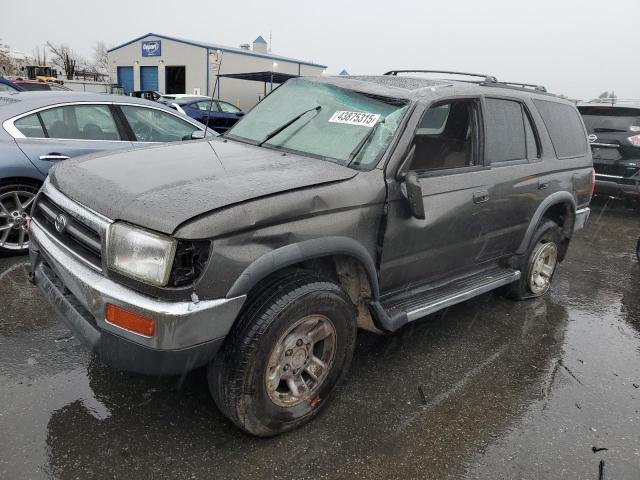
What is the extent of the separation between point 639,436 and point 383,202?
2003 mm

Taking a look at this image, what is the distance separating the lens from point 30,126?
4.62 meters

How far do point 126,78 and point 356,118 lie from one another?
36.8 meters

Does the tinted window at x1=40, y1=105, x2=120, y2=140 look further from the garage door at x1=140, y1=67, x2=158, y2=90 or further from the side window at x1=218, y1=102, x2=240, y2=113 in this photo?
the garage door at x1=140, y1=67, x2=158, y2=90

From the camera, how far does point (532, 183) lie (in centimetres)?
402

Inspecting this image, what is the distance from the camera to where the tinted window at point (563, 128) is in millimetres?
4348

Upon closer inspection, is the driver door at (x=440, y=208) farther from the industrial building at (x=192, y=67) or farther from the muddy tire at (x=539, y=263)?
the industrial building at (x=192, y=67)

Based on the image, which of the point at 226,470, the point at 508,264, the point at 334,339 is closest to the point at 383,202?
the point at 334,339

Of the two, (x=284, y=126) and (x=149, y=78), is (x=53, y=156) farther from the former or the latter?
(x=149, y=78)

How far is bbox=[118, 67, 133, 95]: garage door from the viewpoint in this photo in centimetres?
3497

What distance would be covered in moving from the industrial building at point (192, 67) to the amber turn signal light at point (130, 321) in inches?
1110

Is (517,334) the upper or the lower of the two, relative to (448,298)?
lower

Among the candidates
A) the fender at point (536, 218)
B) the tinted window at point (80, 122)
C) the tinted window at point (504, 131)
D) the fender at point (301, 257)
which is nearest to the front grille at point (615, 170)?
the fender at point (536, 218)

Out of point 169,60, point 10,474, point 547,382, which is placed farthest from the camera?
point 169,60

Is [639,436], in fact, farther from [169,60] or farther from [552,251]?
[169,60]
